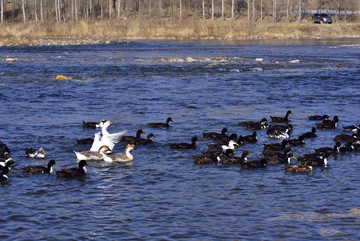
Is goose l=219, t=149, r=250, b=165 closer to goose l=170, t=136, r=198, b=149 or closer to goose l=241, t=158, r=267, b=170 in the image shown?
goose l=241, t=158, r=267, b=170

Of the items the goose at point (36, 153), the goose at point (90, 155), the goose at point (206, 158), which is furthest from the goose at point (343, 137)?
the goose at point (36, 153)

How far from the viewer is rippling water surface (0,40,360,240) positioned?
37.7 feet

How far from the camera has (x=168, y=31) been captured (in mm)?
88188

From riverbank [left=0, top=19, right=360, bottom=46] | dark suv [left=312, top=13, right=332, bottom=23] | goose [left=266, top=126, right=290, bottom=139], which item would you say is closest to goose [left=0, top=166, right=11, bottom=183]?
goose [left=266, top=126, right=290, bottom=139]

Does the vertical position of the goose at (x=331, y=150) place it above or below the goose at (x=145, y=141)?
below

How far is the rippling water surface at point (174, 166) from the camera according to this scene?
11.5m

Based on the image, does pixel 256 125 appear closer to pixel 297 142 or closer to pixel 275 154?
pixel 297 142

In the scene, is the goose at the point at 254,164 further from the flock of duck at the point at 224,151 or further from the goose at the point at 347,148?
the goose at the point at 347,148

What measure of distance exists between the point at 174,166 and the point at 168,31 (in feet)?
241

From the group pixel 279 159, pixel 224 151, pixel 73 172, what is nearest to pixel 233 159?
pixel 279 159

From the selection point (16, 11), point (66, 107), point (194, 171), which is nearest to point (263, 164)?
point (194, 171)

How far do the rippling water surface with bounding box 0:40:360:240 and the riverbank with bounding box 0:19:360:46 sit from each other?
45.8 metres

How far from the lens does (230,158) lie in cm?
1653

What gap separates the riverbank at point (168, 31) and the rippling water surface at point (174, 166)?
45.8 meters
